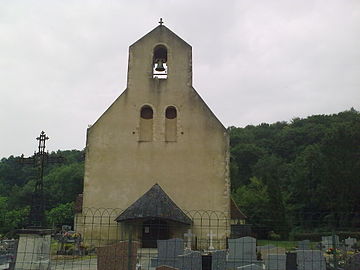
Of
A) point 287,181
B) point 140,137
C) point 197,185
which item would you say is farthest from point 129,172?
point 287,181

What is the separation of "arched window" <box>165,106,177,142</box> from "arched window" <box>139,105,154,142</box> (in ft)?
2.73

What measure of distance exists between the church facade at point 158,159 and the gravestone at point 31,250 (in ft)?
31.7

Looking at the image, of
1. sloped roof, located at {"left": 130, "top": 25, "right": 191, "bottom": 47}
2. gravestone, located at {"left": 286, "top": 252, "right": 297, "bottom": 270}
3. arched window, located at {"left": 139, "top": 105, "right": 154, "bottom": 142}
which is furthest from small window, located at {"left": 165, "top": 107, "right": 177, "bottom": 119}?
gravestone, located at {"left": 286, "top": 252, "right": 297, "bottom": 270}

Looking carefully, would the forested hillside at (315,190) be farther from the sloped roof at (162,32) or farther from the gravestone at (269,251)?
the sloped roof at (162,32)

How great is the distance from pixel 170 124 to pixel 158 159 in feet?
6.90

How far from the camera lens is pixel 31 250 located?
31.9ft

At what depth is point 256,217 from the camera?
37.3 metres

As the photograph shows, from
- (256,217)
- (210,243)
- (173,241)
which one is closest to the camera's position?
(173,241)

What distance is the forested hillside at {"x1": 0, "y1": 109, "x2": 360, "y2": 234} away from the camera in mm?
37719

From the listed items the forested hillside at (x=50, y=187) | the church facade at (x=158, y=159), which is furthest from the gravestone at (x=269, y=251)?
the forested hillside at (x=50, y=187)

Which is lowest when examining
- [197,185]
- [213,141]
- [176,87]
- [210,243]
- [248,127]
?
[210,243]

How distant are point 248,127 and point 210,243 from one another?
200 ft

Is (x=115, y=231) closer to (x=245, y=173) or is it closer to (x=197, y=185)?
(x=197, y=185)

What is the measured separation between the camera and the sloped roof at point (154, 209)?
62.5 ft
